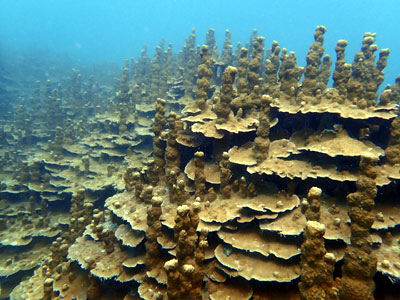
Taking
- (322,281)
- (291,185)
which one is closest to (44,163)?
(291,185)

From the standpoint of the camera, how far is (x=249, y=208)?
500 centimetres

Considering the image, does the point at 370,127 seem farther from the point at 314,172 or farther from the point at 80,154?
the point at 80,154

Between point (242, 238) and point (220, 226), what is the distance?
0.46 m

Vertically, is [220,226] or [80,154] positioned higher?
[220,226]

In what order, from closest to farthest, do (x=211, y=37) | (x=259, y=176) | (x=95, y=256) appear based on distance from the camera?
1. (x=259, y=176)
2. (x=95, y=256)
3. (x=211, y=37)

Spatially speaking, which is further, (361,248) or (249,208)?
(249,208)

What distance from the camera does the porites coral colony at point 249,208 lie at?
3.71m

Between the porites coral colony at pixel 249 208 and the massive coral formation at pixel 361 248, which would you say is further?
the porites coral colony at pixel 249 208

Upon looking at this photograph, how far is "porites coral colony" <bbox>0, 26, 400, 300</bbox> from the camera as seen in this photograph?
3.71m

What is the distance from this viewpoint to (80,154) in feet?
40.5

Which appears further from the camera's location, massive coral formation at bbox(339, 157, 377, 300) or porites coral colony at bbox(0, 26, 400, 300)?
porites coral colony at bbox(0, 26, 400, 300)

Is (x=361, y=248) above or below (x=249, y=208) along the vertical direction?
above

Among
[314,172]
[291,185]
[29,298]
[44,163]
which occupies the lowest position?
[29,298]

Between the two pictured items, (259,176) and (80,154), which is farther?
(80,154)
